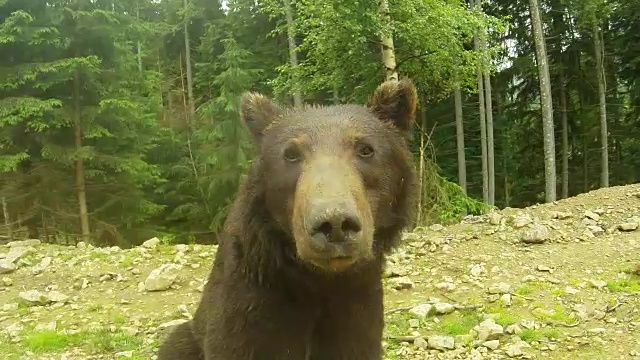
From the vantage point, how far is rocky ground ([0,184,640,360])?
5.36 metres

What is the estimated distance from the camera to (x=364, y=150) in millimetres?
3049

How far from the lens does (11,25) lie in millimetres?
12789

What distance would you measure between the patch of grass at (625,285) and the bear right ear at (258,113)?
195 inches

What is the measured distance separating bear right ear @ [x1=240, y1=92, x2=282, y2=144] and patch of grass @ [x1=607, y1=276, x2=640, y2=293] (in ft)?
16.2

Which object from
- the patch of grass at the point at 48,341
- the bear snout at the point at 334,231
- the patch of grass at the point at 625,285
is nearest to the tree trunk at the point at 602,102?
the patch of grass at the point at 625,285

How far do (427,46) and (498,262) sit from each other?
Answer: 5.83 metres

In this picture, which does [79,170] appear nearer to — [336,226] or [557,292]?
[557,292]

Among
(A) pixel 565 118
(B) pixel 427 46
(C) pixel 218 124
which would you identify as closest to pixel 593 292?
(B) pixel 427 46

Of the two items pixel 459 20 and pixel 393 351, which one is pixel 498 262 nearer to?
pixel 393 351

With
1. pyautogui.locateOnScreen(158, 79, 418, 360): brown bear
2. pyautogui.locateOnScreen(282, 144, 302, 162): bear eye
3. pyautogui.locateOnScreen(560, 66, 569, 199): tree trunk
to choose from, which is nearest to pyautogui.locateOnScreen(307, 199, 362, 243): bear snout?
pyautogui.locateOnScreen(158, 79, 418, 360): brown bear

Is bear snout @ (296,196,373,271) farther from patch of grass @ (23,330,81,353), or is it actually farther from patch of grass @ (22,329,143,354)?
patch of grass @ (23,330,81,353)

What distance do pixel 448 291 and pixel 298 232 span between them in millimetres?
4444

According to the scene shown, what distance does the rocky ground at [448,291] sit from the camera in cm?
536

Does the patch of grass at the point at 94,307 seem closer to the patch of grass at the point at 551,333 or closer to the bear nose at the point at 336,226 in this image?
the patch of grass at the point at 551,333
